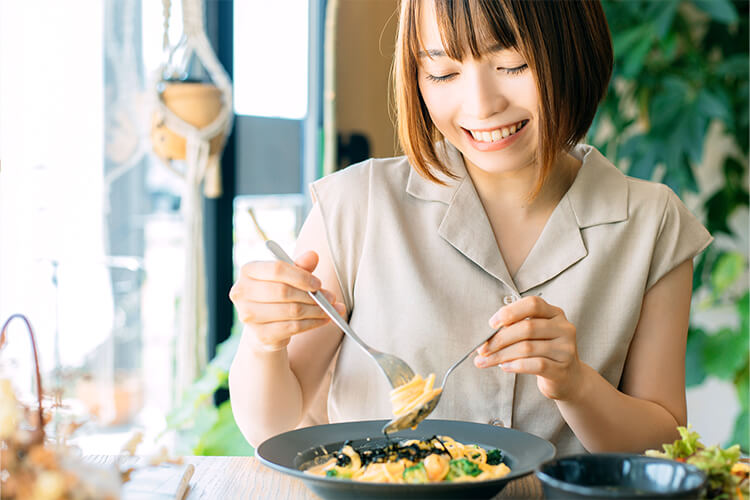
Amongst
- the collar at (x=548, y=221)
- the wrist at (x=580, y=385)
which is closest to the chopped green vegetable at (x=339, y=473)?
the wrist at (x=580, y=385)

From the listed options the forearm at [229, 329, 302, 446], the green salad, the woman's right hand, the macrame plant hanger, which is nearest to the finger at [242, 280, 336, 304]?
the woman's right hand

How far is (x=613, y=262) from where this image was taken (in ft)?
4.03

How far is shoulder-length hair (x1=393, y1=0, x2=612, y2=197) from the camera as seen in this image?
1086mm

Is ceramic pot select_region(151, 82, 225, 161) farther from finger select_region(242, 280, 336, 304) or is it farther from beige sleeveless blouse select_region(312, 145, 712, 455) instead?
finger select_region(242, 280, 336, 304)

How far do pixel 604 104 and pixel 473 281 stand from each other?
1735 millimetres

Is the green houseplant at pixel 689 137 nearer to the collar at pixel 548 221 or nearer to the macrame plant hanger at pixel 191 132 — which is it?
the macrame plant hanger at pixel 191 132

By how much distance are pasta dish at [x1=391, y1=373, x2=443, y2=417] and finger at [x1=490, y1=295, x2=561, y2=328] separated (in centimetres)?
10

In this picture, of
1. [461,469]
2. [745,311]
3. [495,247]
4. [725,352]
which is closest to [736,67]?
[745,311]

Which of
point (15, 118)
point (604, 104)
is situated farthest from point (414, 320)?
point (604, 104)

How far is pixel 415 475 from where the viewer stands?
0.77 metres

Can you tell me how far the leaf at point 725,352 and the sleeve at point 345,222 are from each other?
1680mm

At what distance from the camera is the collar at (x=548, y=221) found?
1220mm

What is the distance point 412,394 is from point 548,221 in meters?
0.44

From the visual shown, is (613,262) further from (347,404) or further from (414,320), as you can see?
(347,404)
